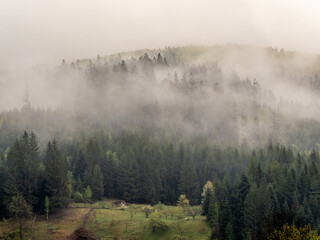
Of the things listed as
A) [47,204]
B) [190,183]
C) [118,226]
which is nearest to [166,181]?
[190,183]

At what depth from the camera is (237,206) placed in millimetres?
92750

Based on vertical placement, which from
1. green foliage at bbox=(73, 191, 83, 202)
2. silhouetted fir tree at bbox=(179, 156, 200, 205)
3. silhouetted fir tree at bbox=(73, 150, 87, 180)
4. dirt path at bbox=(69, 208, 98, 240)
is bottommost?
silhouetted fir tree at bbox=(179, 156, 200, 205)

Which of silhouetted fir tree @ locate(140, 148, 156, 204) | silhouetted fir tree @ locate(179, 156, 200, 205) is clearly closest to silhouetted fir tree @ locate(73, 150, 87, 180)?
silhouetted fir tree @ locate(140, 148, 156, 204)

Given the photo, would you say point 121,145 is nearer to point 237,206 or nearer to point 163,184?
point 163,184

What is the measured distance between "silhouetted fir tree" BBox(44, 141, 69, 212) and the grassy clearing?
3.22m

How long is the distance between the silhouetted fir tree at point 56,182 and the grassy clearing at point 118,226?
3217mm

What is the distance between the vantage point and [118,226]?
294 feet

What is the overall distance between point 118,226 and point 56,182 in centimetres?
2622

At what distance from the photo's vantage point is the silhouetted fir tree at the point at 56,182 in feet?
332

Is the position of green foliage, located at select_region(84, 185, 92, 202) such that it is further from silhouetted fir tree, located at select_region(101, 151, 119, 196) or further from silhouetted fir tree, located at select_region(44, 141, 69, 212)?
silhouetted fir tree, located at select_region(101, 151, 119, 196)

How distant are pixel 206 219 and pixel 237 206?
9.29 m

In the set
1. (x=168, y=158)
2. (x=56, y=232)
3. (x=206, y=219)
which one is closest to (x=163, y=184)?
(x=168, y=158)

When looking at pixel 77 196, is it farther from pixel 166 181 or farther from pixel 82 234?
pixel 166 181

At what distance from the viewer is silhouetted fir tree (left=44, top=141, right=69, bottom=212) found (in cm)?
10132
